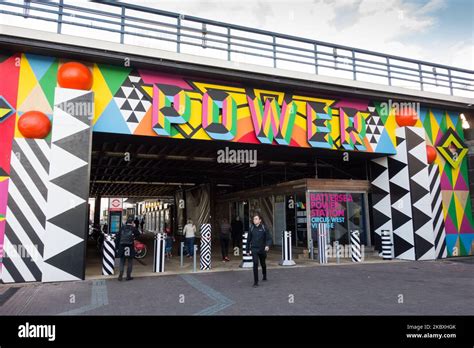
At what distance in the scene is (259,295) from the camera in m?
7.47

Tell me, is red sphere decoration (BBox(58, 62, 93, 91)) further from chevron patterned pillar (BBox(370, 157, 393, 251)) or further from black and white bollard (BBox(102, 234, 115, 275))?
chevron patterned pillar (BBox(370, 157, 393, 251))

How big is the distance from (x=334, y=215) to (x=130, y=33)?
36.8 feet

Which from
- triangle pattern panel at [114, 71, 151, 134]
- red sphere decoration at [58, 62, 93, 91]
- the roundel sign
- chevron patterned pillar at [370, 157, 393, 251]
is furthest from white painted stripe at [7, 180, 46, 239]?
chevron patterned pillar at [370, 157, 393, 251]

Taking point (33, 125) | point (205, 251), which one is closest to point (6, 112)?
point (33, 125)

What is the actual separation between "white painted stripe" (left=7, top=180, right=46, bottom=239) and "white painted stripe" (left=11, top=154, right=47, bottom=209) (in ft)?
0.85

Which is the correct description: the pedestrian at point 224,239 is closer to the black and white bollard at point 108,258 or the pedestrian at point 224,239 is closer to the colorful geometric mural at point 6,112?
the black and white bollard at point 108,258

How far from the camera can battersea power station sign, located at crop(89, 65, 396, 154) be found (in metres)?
10.6

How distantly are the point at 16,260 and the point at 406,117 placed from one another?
14.8 m

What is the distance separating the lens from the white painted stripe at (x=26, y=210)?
30.6 feet

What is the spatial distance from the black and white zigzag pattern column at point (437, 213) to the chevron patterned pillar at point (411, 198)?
693 mm

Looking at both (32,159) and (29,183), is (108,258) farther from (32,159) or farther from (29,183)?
(32,159)

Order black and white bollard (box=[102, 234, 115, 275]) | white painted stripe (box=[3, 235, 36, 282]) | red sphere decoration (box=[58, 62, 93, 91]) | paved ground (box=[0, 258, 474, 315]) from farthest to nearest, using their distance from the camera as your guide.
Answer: black and white bollard (box=[102, 234, 115, 275]) < red sphere decoration (box=[58, 62, 93, 91]) < white painted stripe (box=[3, 235, 36, 282]) < paved ground (box=[0, 258, 474, 315])

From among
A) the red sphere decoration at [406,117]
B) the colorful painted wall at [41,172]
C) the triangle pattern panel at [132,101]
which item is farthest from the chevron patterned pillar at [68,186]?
the red sphere decoration at [406,117]
